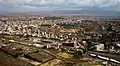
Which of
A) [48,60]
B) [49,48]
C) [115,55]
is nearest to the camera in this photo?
[48,60]

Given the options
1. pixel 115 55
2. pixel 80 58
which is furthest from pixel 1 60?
pixel 115 55

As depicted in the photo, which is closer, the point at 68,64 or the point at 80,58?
the point at 68,64

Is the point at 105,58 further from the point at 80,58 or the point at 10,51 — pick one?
the point at 10,51

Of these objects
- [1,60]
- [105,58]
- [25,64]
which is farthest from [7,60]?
[105,58]

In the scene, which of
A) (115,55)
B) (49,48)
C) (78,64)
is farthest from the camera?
(49,48)

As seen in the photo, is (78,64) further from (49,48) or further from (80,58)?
(49,48)

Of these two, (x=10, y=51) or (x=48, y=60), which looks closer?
(x=48, y=60)

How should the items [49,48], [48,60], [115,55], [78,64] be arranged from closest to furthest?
[78,64]
[48,60]
[115,55]
[49,48]
